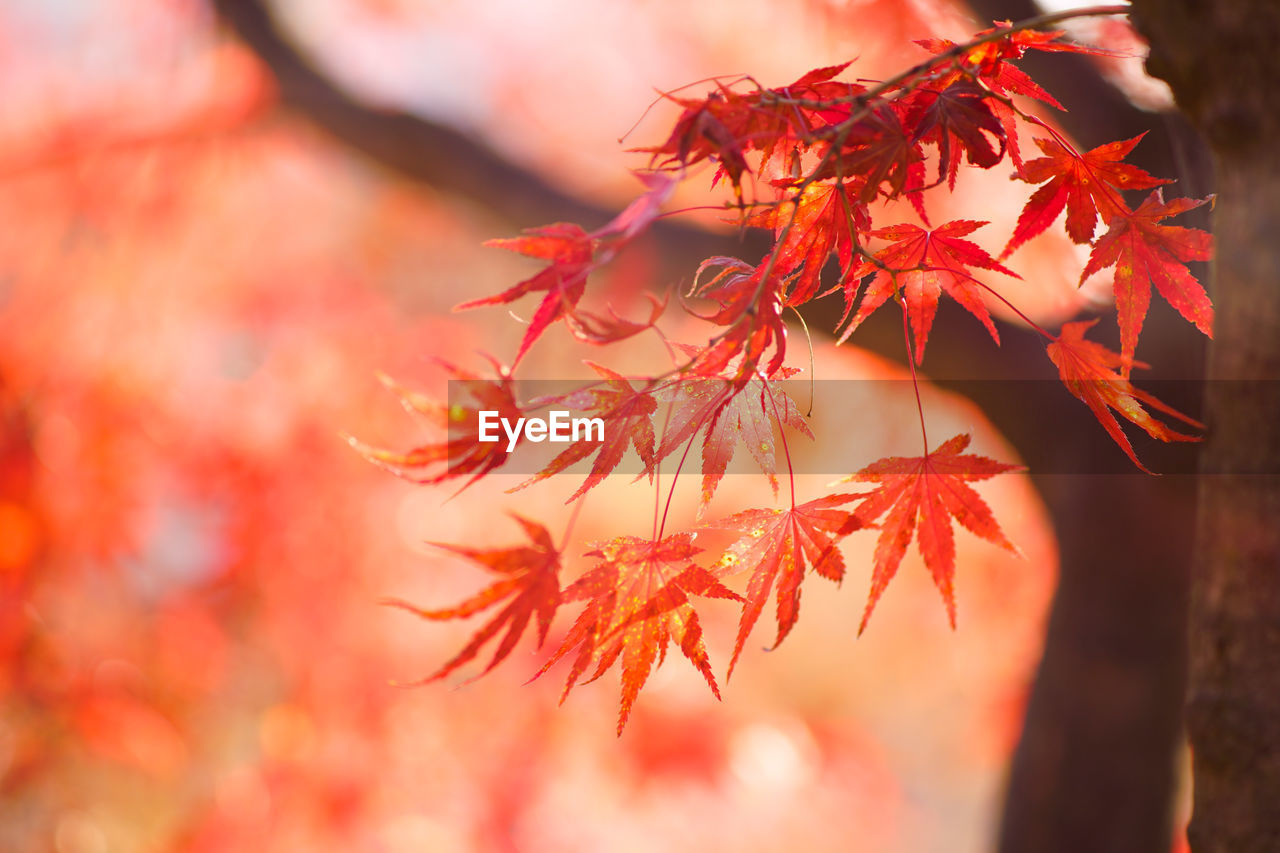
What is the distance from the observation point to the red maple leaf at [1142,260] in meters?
0.49

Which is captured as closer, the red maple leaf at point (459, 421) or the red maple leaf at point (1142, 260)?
the red maple leaf at point (459, 421)

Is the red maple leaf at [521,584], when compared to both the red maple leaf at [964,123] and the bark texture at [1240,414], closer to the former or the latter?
the red maple leaf at [964,123]

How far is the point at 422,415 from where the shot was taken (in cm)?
41

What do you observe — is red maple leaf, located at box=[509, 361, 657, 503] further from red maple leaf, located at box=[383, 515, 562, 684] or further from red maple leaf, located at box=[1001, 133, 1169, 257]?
red maple leaf, located at box=[1001, 133, 1169, 257]

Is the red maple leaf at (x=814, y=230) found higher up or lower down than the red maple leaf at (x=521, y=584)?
higher up

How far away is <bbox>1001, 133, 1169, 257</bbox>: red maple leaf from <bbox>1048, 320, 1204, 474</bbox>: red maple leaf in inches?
2.9

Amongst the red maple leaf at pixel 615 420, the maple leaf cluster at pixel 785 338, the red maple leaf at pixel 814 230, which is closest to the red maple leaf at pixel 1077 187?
the maple leaf cluster at pixel 785 338

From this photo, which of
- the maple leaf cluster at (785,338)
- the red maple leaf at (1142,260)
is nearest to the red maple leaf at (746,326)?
the maple leaf cluster at (785,338)

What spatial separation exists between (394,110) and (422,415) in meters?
1.26

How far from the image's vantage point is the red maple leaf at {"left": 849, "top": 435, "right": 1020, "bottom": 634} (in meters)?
0.48

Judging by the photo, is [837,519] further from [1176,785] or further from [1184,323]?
[1176,785]

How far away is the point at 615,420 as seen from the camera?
464 millimetres

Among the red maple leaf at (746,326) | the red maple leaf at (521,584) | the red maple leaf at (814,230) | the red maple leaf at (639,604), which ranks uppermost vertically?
the red maple leaf at (814,230)

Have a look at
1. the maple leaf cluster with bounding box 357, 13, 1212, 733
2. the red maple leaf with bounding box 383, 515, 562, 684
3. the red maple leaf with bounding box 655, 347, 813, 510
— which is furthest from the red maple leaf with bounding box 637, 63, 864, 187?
the red maple leaf with bounding box 383, 515, 562, 684
